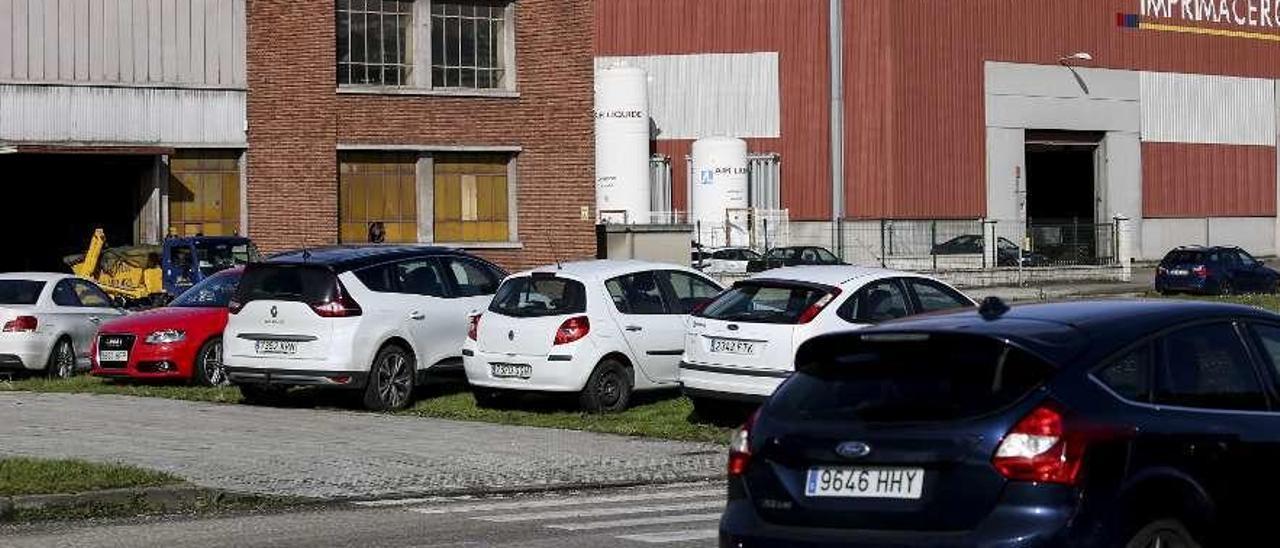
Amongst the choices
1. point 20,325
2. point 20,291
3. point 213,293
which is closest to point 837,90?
point 20,291

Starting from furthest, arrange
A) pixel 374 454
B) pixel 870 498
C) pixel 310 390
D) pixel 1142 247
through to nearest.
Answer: pixel 1142 247
pixel 310 390
pixel 374 454
pixel 870 498

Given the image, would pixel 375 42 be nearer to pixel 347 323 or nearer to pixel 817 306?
pixel 347 323

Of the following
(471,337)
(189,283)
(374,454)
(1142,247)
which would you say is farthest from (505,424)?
(1142,247)

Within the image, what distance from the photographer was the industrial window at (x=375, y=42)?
40.4 meters

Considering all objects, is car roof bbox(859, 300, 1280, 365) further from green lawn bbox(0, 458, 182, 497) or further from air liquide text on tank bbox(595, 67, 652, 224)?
air liquide text on tank bbox(595, 67, 652, 224)

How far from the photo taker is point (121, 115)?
1516 inches

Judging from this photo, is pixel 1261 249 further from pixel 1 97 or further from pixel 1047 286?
pixel 1 97

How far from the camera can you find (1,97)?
37.1 metres

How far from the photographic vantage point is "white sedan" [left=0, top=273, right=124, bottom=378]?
27234 mm

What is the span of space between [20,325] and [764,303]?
12.1 meters

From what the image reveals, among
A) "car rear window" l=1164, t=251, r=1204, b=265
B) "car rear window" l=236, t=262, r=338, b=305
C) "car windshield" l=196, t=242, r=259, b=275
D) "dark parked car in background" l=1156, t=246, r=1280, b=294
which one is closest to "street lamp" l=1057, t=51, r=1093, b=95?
"dark parked car in background" l=1156, t=246, r=1280, b=294

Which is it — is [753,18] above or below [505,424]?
above

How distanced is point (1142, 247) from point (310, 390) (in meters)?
56.0

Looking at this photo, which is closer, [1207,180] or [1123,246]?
[1123,246]
